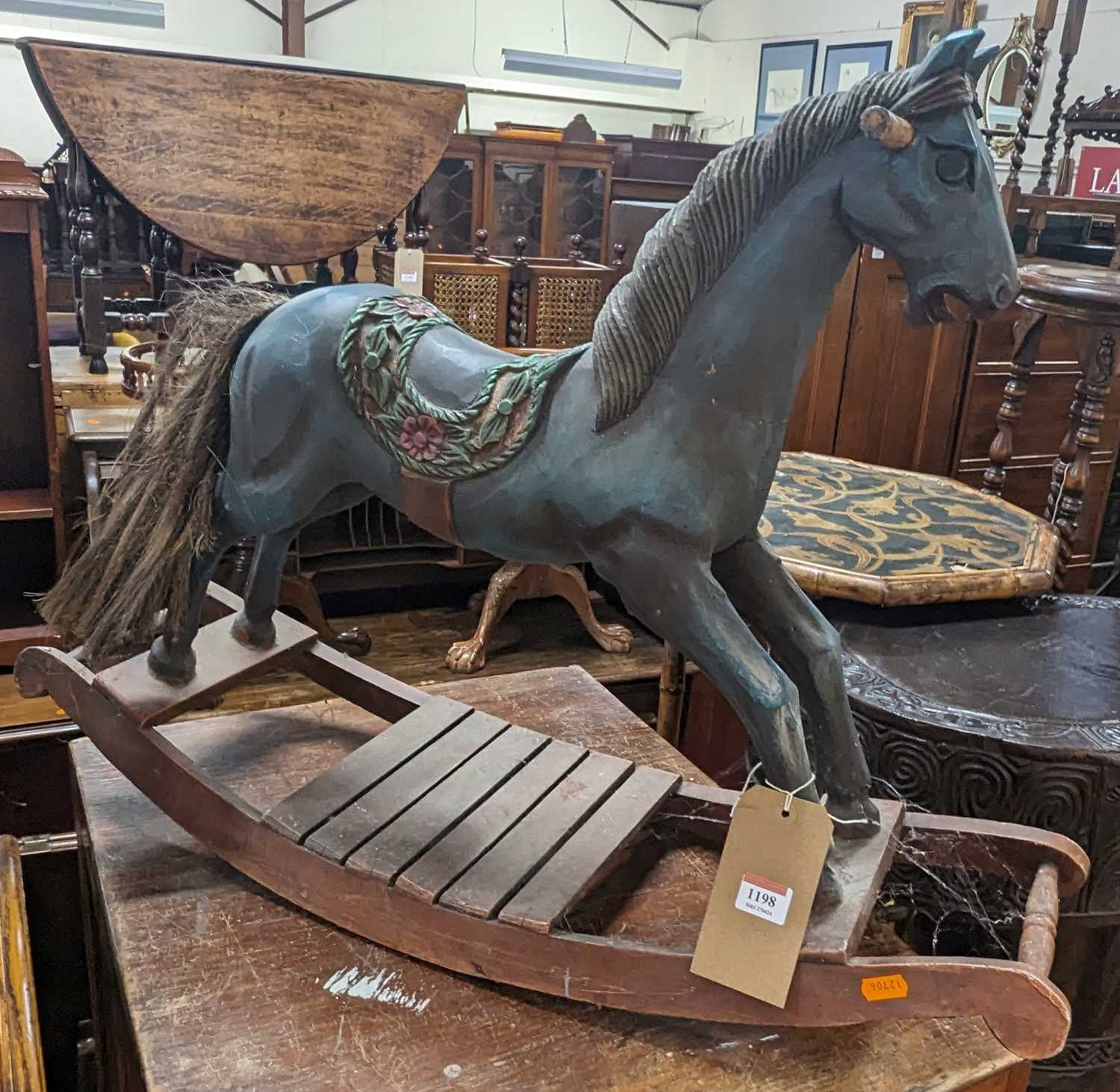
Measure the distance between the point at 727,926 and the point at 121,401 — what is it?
63.7 inches

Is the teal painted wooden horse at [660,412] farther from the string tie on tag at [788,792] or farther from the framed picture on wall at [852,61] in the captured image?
the framed picture on wall at [852,61]

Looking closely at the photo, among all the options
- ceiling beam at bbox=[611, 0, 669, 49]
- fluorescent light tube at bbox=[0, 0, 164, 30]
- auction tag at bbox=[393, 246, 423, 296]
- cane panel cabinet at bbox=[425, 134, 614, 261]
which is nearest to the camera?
auction tag at bbox=[393, 246, 423, 296]

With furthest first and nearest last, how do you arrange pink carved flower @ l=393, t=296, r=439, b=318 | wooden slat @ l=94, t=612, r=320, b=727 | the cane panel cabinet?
the cane panel cabinet → wooden slat @ l=94, t=612, r=320, b=727 → pink carved flower @ l=393, t=296, r=439, b=318

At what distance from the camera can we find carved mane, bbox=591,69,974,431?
2.21 feet

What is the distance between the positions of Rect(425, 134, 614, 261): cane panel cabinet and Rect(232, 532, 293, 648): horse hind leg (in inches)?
101

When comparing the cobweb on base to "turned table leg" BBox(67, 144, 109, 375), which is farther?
"turned table leg" BBox(67, 144, 109, 375)

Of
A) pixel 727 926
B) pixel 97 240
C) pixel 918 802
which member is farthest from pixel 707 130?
pixel 727 926

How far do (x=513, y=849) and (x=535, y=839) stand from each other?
0.02 m

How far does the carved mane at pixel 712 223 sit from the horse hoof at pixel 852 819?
1.30 feet

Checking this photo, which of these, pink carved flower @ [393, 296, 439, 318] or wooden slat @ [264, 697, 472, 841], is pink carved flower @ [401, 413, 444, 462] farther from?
wooden slat @ [264, 697, 472, 841]

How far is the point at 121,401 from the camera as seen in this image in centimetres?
197

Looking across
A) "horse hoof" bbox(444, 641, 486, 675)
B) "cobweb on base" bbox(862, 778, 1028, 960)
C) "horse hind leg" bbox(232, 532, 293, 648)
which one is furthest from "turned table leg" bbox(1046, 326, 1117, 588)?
"horse hind leg" bbox(232, 532, 293, 648)

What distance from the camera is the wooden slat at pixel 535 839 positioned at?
864mm

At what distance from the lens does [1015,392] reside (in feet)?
6.27
